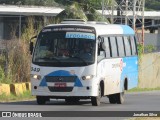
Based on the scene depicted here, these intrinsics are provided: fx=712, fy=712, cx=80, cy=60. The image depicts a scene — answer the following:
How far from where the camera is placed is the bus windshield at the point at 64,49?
24.4 m

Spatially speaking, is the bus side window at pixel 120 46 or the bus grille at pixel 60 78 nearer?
the bus grille at pixel 60 78

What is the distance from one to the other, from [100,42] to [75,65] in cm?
129

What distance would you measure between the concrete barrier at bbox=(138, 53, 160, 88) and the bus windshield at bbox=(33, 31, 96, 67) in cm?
2674

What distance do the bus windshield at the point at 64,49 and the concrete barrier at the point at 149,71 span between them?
87.7ft

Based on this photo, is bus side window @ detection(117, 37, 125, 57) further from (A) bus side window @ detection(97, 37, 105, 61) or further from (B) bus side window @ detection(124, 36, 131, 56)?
(A) bus side window @ detection(97, 37, 105, 61)

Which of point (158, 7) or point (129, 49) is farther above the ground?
point (129, 49)

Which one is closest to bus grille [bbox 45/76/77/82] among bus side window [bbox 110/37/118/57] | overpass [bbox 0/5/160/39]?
bus side window [bbox 110/37/118/57]

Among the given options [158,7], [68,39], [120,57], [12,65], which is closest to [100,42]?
[68,39]

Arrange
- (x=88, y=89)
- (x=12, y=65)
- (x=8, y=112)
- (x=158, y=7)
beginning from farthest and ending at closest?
(x=158, y=7) < (x=12, y=65) < (x=88, y=89) < (x=8, y=112)

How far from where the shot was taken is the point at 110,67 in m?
26.1

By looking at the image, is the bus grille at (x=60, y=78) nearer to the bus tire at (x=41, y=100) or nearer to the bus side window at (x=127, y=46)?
the bus tire at (x=41, y=100)

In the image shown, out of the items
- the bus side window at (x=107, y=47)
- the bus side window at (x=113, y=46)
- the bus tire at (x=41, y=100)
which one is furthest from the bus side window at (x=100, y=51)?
the bus tire at (x=41, y=100)

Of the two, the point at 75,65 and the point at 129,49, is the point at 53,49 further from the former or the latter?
the point at 129,49

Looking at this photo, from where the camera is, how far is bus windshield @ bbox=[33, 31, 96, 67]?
24.4 m
